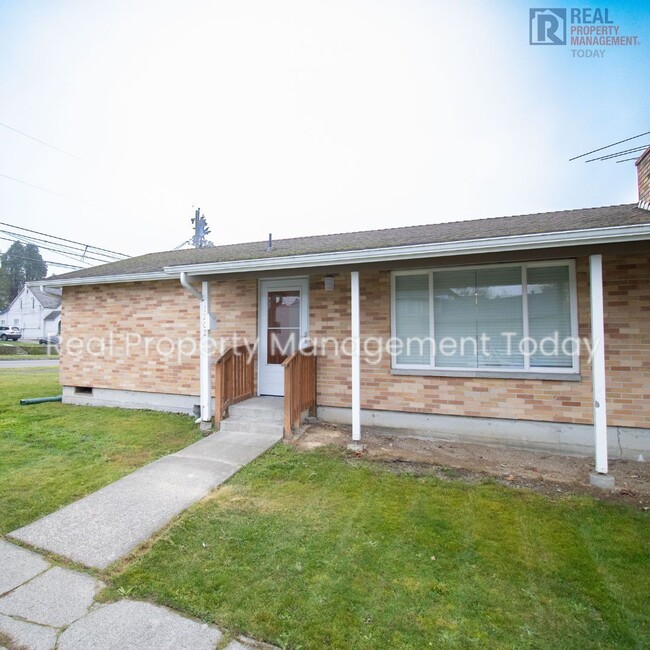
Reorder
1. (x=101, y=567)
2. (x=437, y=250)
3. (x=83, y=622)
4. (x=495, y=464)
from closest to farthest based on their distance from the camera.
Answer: (x=83, y=622) < (x=101, y=567) < (x=437, y=250) < (x=495, y=464)

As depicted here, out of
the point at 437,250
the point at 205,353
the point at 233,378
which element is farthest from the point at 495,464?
the point at 205,353

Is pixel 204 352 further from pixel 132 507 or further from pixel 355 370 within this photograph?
pixel 132 507

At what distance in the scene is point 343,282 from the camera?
637cm

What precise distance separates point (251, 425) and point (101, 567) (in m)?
3.26

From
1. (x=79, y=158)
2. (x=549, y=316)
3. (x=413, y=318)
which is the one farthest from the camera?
(x=79, y=158)

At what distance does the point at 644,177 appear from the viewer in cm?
643

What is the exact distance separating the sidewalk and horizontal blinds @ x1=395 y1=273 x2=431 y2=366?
3.09 metres

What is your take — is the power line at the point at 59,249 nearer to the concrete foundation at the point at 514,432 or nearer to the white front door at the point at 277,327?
the white front door at the point at 277,327

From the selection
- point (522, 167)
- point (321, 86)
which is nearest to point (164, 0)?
point (321, 86)

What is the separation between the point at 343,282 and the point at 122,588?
498 centimetres

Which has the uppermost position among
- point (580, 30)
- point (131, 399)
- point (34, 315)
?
point (580, 30)

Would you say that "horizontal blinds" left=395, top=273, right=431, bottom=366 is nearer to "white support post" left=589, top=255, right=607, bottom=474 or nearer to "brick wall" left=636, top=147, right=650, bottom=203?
"white support post" left=589, top=255, right=607, bottom=474

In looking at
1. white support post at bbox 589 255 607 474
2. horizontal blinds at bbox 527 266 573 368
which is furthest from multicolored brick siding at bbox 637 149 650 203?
white support post at bbox 589 255 607 474

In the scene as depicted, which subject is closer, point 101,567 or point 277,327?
point 101,567
